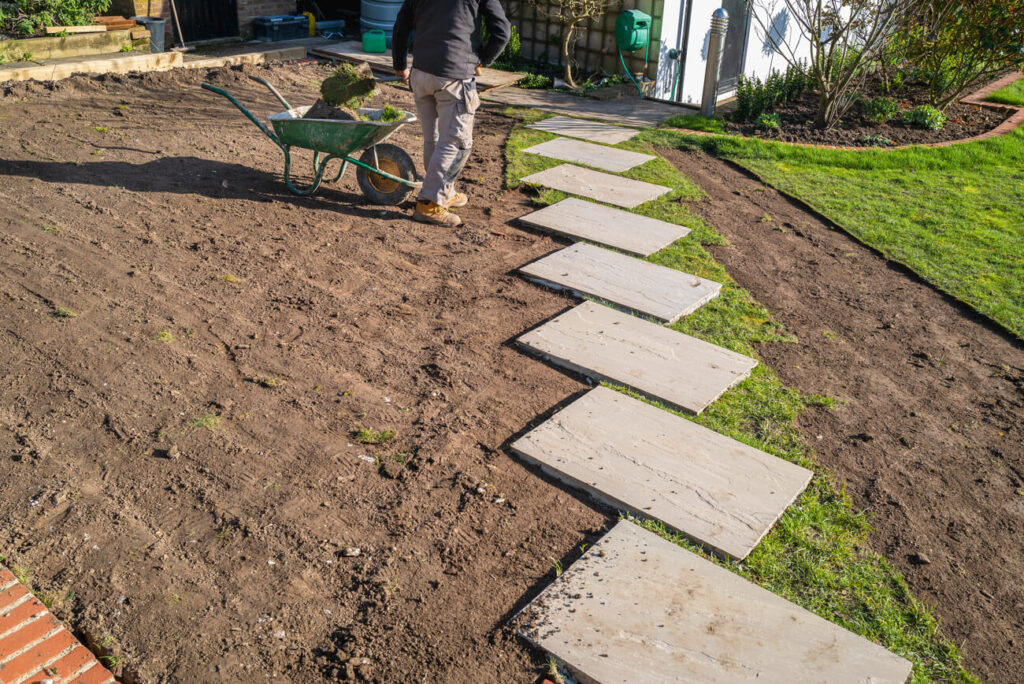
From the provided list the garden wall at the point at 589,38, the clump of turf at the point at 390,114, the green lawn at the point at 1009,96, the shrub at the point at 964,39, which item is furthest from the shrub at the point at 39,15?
the green lawn at the point at 1009,96

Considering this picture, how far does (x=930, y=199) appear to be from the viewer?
23.4 ft

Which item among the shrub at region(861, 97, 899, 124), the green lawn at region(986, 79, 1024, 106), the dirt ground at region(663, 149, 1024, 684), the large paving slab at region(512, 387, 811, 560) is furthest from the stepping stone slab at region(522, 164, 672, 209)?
the green lawn at region(986, 79, 1024, 106)

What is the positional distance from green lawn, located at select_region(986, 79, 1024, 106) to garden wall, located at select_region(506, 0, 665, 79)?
470 cm

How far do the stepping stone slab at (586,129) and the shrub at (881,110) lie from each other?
290 cm

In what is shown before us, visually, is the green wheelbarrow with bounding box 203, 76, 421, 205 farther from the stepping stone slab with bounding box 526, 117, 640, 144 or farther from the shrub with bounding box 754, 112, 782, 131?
the shrub with bounding box 754, 112, 782, 131

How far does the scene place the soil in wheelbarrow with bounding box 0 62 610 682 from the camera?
2762mm

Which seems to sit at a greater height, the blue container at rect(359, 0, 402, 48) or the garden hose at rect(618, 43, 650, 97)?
the blue container at rect(359, 0, 402, 48)

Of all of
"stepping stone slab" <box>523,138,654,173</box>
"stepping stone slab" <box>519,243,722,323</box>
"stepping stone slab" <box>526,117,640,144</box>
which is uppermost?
"stepping stone slab" <box>526,117,640,144</box>

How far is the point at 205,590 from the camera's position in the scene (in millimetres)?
2840

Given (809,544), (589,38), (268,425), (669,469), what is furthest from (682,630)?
(589,38)

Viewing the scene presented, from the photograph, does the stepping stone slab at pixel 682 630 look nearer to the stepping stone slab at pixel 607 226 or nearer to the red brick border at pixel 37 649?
the red brick border at pixel 37 649

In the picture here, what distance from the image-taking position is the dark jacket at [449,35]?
18.3 ft

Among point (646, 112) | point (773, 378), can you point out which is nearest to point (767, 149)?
point (646, 112)

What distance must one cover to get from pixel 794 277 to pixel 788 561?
2.94 meters
